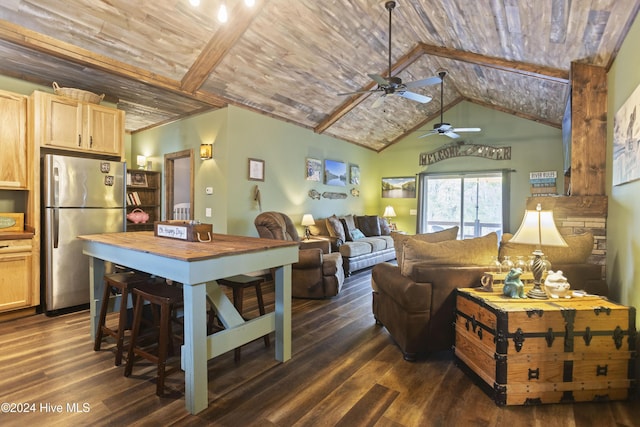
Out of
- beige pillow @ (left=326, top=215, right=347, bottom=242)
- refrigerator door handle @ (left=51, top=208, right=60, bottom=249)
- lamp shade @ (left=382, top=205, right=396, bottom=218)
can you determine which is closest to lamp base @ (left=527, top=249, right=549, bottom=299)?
beige pillow @ (left=326, top=215, right=347, bottom=242)

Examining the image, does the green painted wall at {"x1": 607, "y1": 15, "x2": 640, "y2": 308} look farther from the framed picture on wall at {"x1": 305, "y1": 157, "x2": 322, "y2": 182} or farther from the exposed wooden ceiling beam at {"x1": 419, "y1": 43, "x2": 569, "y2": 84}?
the framed picture on wall at {"x1": 305, "y1": 157, "x2": 322, "y2": 182}

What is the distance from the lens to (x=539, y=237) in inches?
87.4

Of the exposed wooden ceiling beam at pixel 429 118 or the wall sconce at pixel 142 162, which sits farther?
the exposed wooden ceiling beam at pixel 429 118

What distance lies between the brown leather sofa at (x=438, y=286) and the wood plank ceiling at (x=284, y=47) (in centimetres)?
199

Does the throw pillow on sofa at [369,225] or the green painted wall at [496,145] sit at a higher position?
the green painted wall at [496,145]

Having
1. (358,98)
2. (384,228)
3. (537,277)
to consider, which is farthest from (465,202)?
(537,277)

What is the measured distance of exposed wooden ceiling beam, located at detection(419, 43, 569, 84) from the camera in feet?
12.6

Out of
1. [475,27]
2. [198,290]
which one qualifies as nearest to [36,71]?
[198,290]

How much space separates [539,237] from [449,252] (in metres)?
0.60

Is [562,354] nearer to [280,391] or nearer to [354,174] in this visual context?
[280,391]

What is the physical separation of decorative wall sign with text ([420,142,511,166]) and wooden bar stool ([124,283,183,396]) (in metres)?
Result: 7.03

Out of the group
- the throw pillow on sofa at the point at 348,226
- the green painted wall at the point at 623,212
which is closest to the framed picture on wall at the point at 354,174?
the throw pillow on sofa at the point at 348,226

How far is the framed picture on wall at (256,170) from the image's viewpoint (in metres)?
5.16

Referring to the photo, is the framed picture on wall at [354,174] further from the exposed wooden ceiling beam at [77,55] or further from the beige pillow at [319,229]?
the exposed wooden ceiling beam at [77,55]
